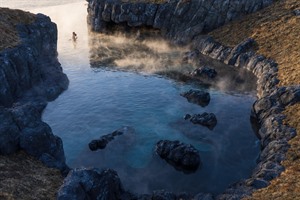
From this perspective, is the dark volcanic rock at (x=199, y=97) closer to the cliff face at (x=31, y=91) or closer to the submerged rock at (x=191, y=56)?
the submerged rock at (x=191, y=56)

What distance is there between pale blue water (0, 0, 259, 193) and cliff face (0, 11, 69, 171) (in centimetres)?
408

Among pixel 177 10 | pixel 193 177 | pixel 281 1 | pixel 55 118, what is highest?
pixel 281 1

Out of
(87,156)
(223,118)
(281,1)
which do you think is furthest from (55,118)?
(281,1)

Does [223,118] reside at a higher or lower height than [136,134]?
higher

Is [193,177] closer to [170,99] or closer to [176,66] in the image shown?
[170,99]

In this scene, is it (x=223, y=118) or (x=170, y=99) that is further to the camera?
(x=170, y=99)

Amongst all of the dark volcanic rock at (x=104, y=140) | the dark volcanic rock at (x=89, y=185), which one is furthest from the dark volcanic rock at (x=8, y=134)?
the dark volcanic rock at (x=89, y=185)

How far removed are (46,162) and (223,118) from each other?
1315 inches

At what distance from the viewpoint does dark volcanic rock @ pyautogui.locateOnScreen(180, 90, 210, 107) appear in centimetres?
6809

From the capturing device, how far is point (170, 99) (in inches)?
2763

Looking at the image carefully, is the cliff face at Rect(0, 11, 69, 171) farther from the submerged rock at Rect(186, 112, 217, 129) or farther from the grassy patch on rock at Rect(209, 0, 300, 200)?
the grassy patch on rock at Rect(209, 0, 300, 200)

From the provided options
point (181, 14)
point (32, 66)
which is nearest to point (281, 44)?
point (181, 14)

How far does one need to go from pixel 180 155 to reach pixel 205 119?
12784 mm

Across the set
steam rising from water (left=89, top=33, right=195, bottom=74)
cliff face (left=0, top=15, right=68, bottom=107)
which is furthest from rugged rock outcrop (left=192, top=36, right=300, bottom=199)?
cliff face (left=0, top=15, right=68, bottom=107)
